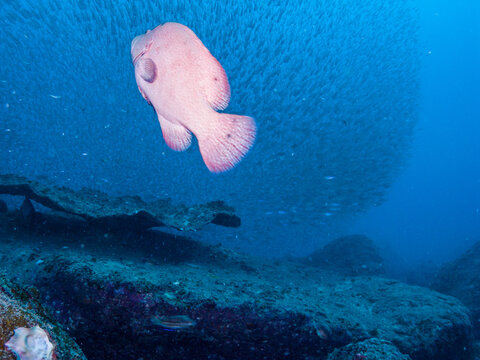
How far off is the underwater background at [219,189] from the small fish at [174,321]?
1 cm

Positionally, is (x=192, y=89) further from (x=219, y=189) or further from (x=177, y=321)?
(x=219, y=189)

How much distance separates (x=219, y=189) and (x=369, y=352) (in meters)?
15.2

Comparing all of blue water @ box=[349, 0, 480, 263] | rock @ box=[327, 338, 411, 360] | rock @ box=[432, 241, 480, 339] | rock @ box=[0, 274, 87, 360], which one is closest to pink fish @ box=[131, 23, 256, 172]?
rock @ box=[0, 274, 87, 360]

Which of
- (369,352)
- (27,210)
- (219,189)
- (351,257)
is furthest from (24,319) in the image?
(219,189)

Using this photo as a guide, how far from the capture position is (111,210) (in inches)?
142

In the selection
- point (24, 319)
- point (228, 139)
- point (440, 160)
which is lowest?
point (24, 319)

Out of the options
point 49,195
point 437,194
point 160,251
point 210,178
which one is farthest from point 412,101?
point 437,194

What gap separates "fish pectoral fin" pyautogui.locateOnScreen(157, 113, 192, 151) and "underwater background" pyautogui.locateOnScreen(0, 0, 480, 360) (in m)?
0.92

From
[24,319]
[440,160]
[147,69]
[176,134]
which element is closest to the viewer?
[24,319]

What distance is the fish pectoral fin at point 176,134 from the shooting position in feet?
4.45

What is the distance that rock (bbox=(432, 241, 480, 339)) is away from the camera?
555 cm

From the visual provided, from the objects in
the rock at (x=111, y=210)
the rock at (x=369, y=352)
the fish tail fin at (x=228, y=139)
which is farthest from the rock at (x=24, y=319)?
the rock at (x=111, y=210)

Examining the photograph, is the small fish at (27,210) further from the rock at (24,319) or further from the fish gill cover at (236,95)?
the fish gill cover at (236,95)

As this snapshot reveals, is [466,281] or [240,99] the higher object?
[240,99]
